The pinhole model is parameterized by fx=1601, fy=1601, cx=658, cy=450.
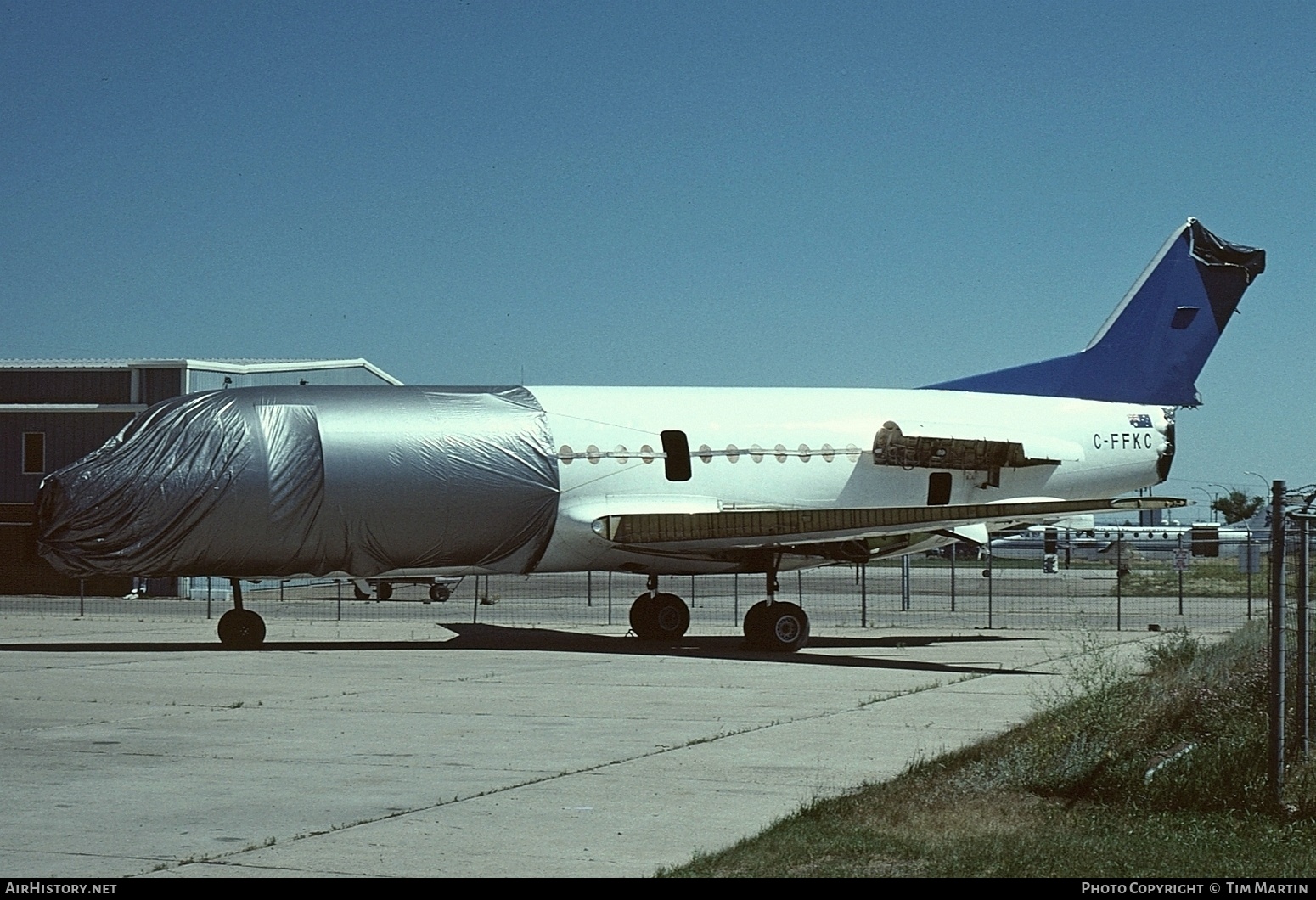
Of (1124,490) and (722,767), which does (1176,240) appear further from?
(722,767)

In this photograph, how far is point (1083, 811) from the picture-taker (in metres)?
10.6

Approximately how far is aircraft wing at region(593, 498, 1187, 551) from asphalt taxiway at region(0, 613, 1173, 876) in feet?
6.06

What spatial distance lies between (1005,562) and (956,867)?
83798 millimetres

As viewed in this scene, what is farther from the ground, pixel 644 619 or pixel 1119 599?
pixel 1119 599

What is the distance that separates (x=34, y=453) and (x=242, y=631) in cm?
2487

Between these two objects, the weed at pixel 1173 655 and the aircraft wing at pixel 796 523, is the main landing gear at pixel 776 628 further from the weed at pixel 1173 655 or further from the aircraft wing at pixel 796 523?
the weed at pixel 1173 655

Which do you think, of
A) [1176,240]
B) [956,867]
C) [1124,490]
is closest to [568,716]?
[956,867]

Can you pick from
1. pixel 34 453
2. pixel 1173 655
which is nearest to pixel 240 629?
pixel 1173 655

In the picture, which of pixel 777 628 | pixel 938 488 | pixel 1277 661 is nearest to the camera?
pixel 1277 661

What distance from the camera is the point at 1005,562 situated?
3561 inches

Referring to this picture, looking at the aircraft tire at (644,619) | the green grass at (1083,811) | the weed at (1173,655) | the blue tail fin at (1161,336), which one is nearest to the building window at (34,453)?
the aircraft tire at (644,619)

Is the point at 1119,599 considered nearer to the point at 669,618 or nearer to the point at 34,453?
the point at 669,618

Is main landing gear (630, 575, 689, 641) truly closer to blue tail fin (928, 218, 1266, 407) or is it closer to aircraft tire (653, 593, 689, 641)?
aircraft tire (653, 593, 689, 641)

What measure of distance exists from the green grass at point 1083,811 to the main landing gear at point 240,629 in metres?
15.5
